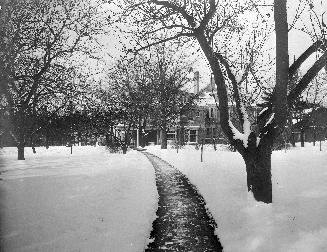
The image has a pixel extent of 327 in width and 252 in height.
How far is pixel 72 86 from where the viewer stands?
1675 centimetres

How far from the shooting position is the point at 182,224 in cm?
838

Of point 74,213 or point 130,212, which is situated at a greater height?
point 74,213

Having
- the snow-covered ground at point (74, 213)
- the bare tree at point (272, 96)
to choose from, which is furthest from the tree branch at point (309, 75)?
the snow-covered ground at point (74, 213)

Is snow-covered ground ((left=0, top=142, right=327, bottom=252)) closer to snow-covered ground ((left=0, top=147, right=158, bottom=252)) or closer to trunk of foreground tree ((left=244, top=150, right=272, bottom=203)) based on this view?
snow-covered ground ((left=0, top=147, right=158, bottom=252))

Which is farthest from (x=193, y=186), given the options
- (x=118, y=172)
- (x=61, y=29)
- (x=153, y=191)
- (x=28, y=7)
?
(x=61, y=29)

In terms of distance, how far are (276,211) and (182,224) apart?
2.52m

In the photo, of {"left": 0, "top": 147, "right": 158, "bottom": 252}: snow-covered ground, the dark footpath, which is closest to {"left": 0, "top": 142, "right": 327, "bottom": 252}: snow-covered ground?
{"left": 0, "top": 147, "right": 158, "bottom": 252}: snow-covered ground

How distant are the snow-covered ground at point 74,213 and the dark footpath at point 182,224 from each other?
271 mm

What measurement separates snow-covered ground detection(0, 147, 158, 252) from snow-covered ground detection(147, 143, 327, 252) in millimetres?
1903

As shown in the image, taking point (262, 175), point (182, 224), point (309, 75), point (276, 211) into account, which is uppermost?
point (309, 75)

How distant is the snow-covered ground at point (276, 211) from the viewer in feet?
22.9

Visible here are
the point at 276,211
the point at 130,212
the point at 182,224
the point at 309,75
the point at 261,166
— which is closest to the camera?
the point at 182,224

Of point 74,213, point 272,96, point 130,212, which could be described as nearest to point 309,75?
point 272,96

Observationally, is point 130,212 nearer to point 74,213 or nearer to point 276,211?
point 74,213
